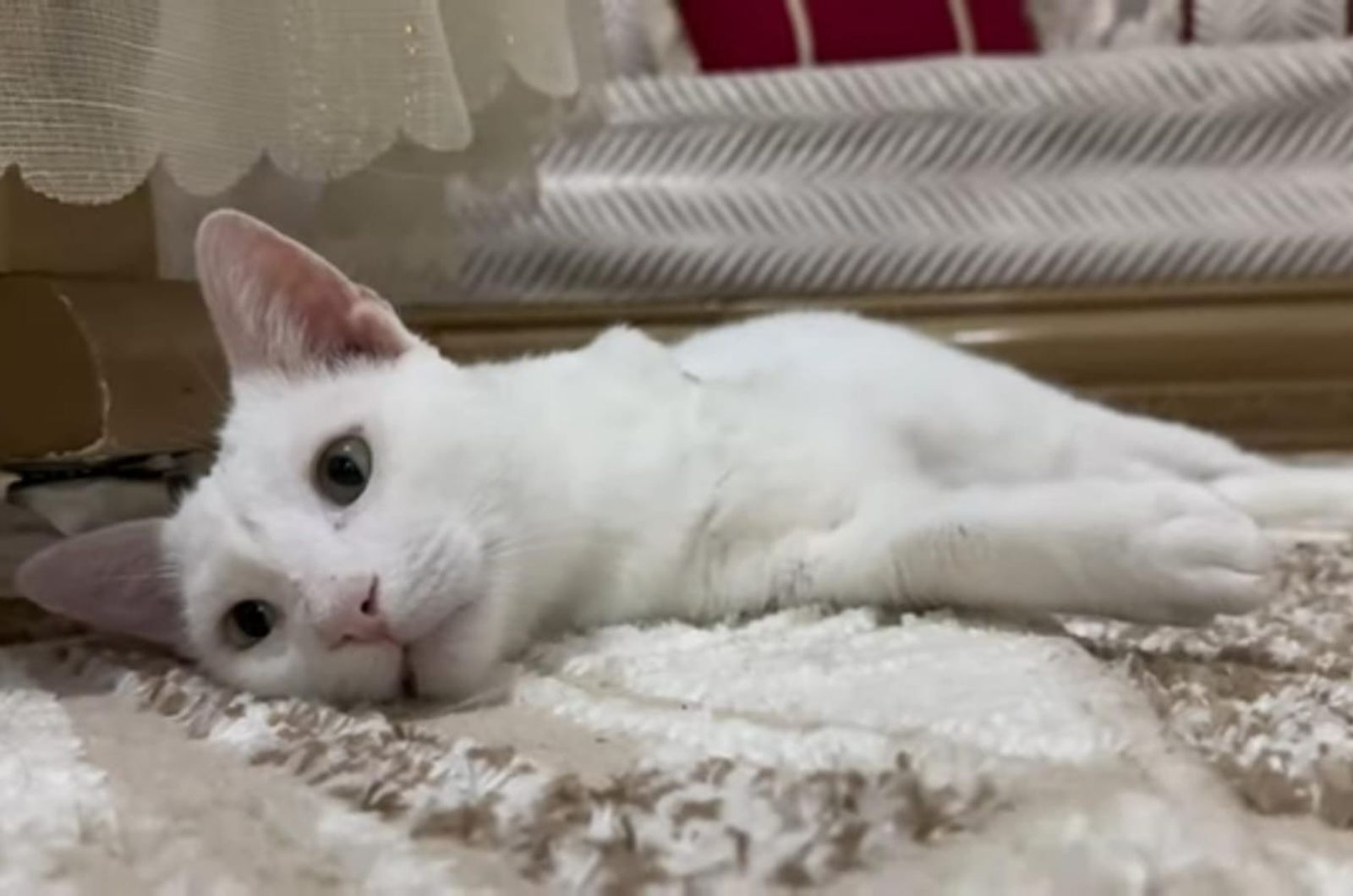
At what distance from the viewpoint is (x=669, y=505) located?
876mm

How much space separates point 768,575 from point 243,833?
389 millimetres

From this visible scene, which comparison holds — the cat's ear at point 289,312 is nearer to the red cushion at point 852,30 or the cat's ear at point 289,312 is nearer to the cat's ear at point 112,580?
the cat's ear at point 112,580

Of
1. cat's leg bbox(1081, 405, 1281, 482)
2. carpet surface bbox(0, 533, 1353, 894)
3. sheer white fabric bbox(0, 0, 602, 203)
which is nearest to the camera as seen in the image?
carpet surface bbox(0, 533, 1353, 894)

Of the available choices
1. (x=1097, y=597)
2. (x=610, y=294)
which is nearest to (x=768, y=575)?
(x=1097, y=597)

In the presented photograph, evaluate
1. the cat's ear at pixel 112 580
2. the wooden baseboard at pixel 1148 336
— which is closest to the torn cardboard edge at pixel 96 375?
the cat's ear at pixel 112 580

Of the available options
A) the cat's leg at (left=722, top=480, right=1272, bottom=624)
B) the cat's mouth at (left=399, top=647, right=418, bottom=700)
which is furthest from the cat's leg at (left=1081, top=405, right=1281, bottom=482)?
the cat's mouth at (left=399, top=647, right=418, bottom=700)

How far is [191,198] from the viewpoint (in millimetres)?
1199

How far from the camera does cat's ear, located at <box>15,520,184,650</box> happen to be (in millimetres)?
Answer: 858

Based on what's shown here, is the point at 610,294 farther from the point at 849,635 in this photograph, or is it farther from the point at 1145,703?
the point at 1145,703

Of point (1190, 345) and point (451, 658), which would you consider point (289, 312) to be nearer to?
point (451, 658)

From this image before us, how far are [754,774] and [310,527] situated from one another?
31cm

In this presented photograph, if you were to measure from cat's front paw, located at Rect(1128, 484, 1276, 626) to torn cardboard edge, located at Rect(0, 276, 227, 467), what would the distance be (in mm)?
564

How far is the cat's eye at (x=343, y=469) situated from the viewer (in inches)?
30.9

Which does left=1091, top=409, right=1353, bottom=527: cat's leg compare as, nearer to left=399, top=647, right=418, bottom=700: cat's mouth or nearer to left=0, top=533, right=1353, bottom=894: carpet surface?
left=0, top=533, right=1353, bottom=894: carpet surface
